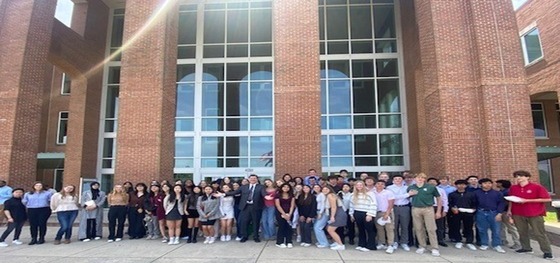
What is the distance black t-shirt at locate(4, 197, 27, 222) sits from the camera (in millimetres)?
8688

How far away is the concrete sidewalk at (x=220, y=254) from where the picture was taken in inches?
267

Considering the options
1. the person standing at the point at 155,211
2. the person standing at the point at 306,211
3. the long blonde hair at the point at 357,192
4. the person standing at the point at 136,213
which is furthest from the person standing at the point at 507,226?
the person standing at the point at 136,213

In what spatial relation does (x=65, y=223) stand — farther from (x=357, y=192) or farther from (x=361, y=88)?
(x=361, y=88)

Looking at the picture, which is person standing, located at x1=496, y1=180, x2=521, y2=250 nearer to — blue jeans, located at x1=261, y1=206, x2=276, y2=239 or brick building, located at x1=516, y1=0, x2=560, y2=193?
blue jeans, located at x1=261, y1=206, x2=276, y2=239

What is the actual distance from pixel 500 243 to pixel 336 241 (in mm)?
3592

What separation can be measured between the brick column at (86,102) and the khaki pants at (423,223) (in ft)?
52.6

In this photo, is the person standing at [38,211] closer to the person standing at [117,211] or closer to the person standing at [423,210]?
the person standing at [117,211]

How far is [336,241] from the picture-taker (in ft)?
25.7

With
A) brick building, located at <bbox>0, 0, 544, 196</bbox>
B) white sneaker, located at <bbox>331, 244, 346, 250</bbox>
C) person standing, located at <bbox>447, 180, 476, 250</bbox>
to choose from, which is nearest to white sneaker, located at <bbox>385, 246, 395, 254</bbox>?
white sneaker, located at <bbox>331, 244, 346, 250</bbox>

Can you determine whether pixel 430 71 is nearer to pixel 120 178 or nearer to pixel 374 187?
pixel 374 187

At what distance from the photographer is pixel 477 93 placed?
1111 centimetres

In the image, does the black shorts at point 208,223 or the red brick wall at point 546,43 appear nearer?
the black shorts at point 208,223

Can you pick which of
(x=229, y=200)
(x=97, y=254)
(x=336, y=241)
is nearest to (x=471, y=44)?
(x=336, y=241)

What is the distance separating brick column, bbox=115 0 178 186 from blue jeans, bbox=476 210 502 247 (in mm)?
8909
